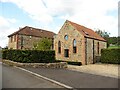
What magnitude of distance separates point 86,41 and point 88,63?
12.5 feet

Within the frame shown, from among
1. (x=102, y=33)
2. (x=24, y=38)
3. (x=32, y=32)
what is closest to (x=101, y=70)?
(x=24, y=38)

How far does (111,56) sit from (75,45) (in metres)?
6.32

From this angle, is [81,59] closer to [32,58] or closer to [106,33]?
[32,58]

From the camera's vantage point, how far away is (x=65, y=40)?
3089 cm

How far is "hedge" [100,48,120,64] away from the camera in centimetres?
2739

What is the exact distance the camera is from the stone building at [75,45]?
2805 cm

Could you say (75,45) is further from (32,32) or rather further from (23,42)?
(32,32)

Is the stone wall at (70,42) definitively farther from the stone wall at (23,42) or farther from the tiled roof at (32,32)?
the tiled roof at (32,32)

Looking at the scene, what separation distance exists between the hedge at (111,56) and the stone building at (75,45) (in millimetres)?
2010

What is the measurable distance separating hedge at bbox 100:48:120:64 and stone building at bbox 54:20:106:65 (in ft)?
6.59


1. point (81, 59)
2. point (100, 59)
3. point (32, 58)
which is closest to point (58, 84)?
point (32, 58)

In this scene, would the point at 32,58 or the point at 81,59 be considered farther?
the point at 81,59

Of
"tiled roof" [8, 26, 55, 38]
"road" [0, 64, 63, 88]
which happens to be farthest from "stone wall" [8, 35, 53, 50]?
"road" [0, 64, 63, 88]

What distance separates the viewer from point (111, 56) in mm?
28266
